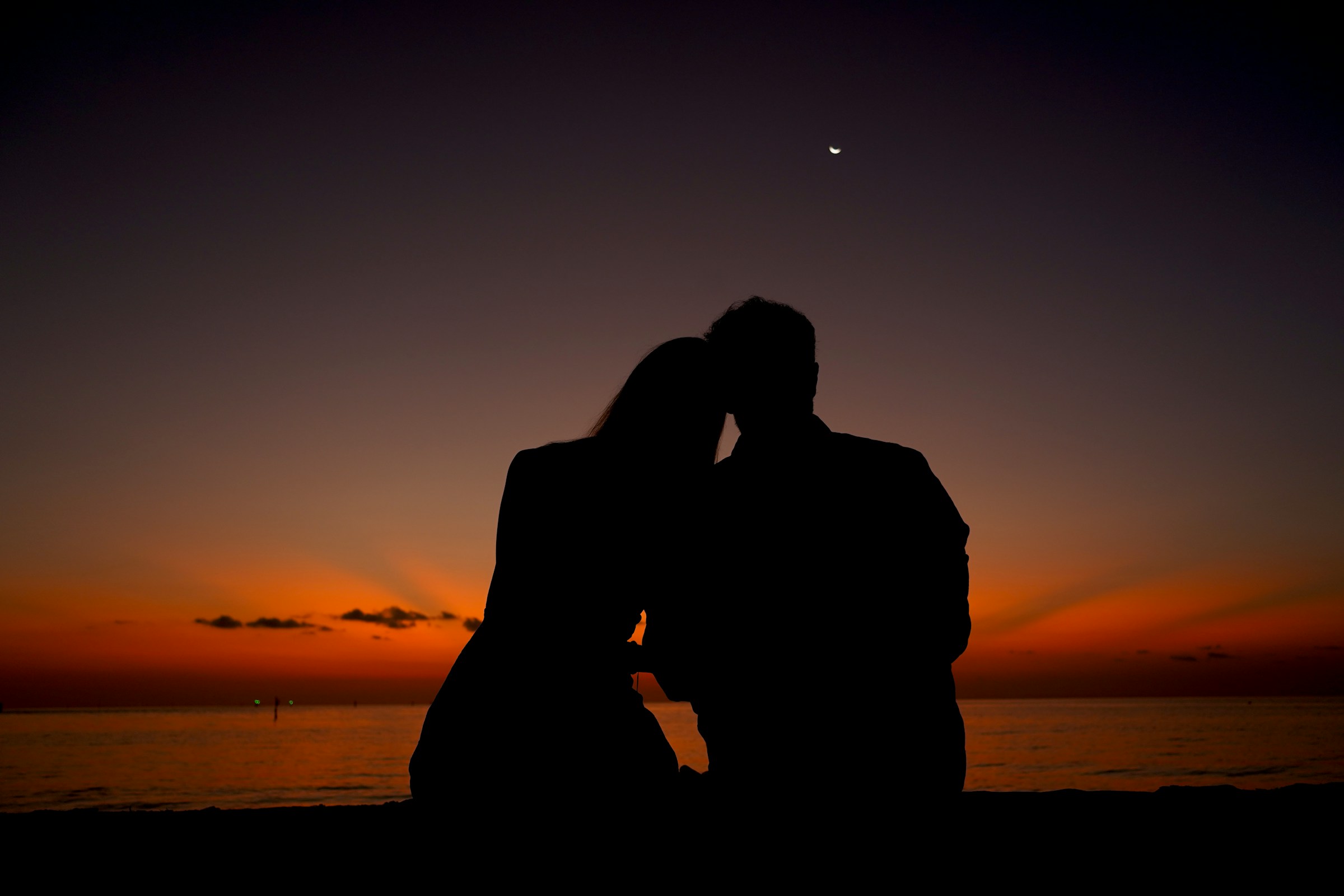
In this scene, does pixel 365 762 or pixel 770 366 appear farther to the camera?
pixel 365 762

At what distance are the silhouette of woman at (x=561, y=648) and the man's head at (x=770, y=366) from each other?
0.33 meters

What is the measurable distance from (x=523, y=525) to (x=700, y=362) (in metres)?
0.68

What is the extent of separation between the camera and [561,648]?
178 centimetres

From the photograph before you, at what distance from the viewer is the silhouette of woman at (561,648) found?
5.72 feet

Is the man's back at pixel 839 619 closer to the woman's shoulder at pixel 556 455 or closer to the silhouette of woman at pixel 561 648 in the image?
the silhouette of woman at pixel 561 648

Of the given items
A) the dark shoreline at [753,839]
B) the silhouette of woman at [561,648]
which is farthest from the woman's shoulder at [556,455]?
the dark shoreline at [753,839]

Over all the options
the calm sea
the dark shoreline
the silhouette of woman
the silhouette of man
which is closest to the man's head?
the silhouette of man

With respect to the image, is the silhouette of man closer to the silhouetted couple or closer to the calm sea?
the silhouetted couple

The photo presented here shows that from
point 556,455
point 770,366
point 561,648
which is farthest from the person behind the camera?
point 770,366

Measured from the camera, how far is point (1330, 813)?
3.31 meters

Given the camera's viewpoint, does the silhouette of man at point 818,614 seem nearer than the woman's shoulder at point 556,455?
Yes

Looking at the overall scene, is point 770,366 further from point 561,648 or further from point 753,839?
point 753,839

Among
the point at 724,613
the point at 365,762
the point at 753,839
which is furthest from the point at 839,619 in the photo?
the point at 365,762

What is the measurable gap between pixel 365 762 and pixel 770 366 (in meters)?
28.2
